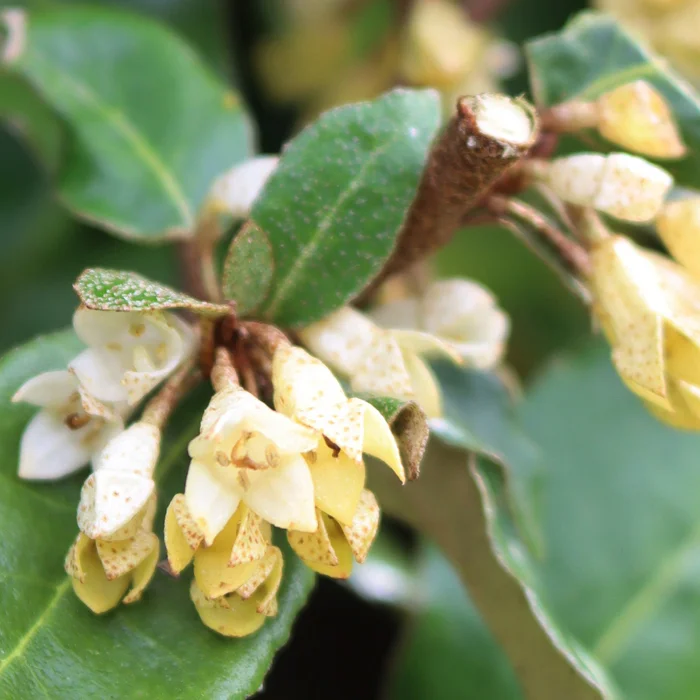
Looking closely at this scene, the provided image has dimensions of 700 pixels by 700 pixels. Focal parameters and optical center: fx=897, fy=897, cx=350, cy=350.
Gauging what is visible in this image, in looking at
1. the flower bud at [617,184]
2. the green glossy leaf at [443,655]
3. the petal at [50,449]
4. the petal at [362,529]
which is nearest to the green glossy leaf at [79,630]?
the petal at [50,449]

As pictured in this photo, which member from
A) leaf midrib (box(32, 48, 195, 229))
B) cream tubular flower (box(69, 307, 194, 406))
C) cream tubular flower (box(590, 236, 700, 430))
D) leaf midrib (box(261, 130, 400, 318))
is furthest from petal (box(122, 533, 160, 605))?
leaf midrib (box(32, 48, 195, 229))

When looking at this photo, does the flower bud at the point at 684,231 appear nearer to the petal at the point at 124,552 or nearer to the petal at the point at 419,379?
the petal at the point at 419,379

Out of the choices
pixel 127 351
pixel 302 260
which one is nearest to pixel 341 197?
pixel 302 260

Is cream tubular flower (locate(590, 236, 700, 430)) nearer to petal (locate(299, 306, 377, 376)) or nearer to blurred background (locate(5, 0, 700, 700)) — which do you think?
petal (locate(299, 306, 377, 376))

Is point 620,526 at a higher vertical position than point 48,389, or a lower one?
lower

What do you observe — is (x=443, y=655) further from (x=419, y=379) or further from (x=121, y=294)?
(x=121, y=294)

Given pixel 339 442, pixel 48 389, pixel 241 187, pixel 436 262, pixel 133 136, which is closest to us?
pixel 339 442

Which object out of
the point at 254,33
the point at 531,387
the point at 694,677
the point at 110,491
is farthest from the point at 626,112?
the point at 254,33
